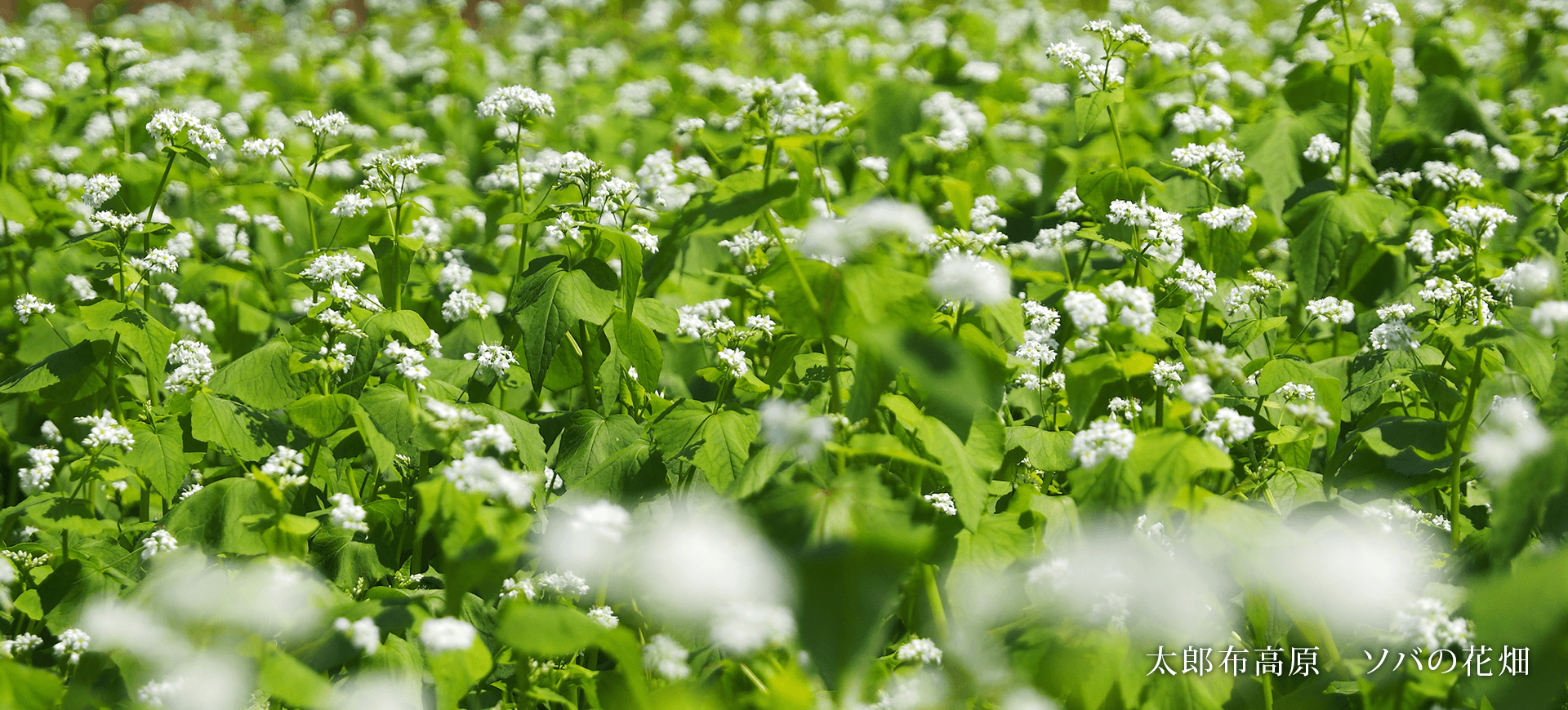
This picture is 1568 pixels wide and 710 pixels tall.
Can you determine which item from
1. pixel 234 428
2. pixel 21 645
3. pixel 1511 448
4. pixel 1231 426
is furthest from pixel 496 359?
pixel 1511 448

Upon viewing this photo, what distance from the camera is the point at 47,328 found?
3670 mm

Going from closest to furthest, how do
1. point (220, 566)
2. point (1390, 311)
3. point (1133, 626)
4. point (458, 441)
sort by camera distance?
point (1133, 626)
point (458, 441)
point (220, 566)
point (1390, 311)

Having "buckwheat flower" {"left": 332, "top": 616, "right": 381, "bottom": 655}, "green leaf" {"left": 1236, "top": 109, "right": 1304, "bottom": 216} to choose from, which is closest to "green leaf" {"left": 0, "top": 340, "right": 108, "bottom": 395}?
"buckwheat flower" {"left": 332, "top": 616, "right": 381, "bottom": 655}

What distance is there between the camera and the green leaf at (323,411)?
8.50ft

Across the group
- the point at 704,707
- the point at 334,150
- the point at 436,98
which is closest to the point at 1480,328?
the point at 704,707

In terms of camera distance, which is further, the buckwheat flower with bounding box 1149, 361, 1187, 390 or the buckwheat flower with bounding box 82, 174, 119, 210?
the buckwheat flower with bounding box 82, 174, 119, 210

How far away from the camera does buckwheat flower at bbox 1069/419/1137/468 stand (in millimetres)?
1884

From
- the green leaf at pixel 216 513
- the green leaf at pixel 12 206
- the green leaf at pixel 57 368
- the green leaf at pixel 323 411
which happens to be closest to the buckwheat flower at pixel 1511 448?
the green leaf at pixel 323 411

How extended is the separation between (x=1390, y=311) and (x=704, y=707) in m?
2.32

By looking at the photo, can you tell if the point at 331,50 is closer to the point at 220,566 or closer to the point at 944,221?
the point at 944,221

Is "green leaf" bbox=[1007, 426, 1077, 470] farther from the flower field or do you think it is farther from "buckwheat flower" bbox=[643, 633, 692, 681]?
"buckwheat flower" bbox=[643, 633, 692, 681]

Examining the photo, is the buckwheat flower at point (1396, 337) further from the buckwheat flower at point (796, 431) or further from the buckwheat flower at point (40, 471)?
the buckwheat flower at point (40, 471)

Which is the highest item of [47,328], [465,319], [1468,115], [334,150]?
[1468,115]

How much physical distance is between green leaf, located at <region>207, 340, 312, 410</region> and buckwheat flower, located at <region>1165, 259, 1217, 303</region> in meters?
2.42
